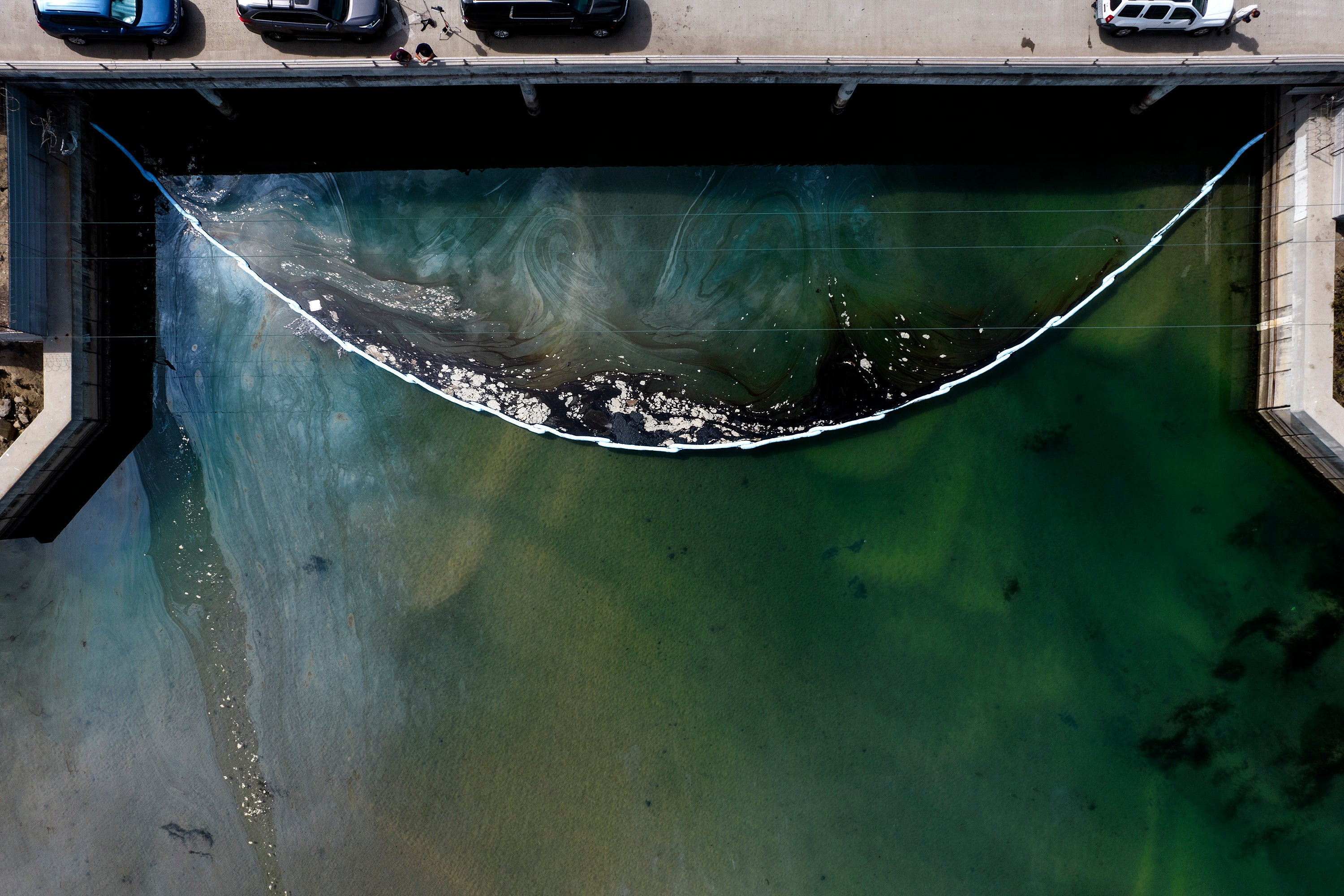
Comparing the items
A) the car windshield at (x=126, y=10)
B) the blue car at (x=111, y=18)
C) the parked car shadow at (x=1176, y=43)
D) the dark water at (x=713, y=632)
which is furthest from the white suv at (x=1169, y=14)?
the car windshield at (x=126, y=10)

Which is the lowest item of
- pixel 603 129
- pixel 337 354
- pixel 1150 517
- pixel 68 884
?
pixel 68 884

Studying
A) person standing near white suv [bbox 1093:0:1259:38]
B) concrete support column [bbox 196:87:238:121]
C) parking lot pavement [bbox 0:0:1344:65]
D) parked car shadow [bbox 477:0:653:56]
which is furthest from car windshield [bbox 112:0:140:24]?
person standing near white suv [bbox 1093:0:1259:38]

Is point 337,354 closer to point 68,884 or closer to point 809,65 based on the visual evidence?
point 809,65

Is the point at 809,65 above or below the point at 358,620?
Answer: above

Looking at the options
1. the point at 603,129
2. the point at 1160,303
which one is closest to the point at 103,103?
the point at 603,129

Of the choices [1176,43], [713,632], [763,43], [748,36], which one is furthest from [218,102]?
[1176,43]

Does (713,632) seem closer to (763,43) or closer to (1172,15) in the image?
(763,43)
